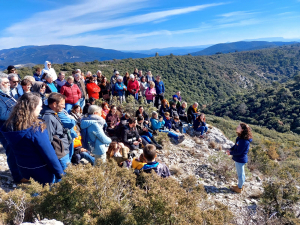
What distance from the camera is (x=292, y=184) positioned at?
3.60m

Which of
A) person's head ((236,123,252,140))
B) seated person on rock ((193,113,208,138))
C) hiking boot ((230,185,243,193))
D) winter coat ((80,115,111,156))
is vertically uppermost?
winter coat ((80,115,111,156))

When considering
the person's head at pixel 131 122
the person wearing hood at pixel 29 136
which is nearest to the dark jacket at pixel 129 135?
the person's head at pixel 131 122

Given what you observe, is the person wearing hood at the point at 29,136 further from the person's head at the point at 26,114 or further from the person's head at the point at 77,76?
the person's head at the point at 77,76

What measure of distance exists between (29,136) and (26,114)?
25cm

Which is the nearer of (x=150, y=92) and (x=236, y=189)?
(x=236, y=189)

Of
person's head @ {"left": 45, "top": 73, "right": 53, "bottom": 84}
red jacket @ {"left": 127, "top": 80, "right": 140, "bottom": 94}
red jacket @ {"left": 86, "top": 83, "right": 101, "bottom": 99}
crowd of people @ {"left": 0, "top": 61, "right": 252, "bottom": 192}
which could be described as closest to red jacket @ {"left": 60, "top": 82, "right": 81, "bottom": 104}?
crowd of people @ {"left": 0, "top": 61, "right": 252, "bottom": 192}

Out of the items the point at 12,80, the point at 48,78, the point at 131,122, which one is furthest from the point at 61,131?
the point at 48,78

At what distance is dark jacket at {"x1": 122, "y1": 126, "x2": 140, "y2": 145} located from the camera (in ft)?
17.7

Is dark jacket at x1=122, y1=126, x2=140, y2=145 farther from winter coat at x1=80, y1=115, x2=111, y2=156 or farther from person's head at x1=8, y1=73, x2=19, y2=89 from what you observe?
person's head at x1=8, y1=73, x2=19, y2=89

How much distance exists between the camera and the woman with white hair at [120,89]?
26.4 ft

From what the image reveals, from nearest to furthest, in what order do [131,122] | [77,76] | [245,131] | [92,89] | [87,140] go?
[87,140] < [245,131] < [131,122] < [77,76] < [92,89]

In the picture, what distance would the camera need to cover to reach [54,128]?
8.87ft

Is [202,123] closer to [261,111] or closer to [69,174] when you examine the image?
[69,174]

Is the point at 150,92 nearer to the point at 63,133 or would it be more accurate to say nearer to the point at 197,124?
the point at 197,124
